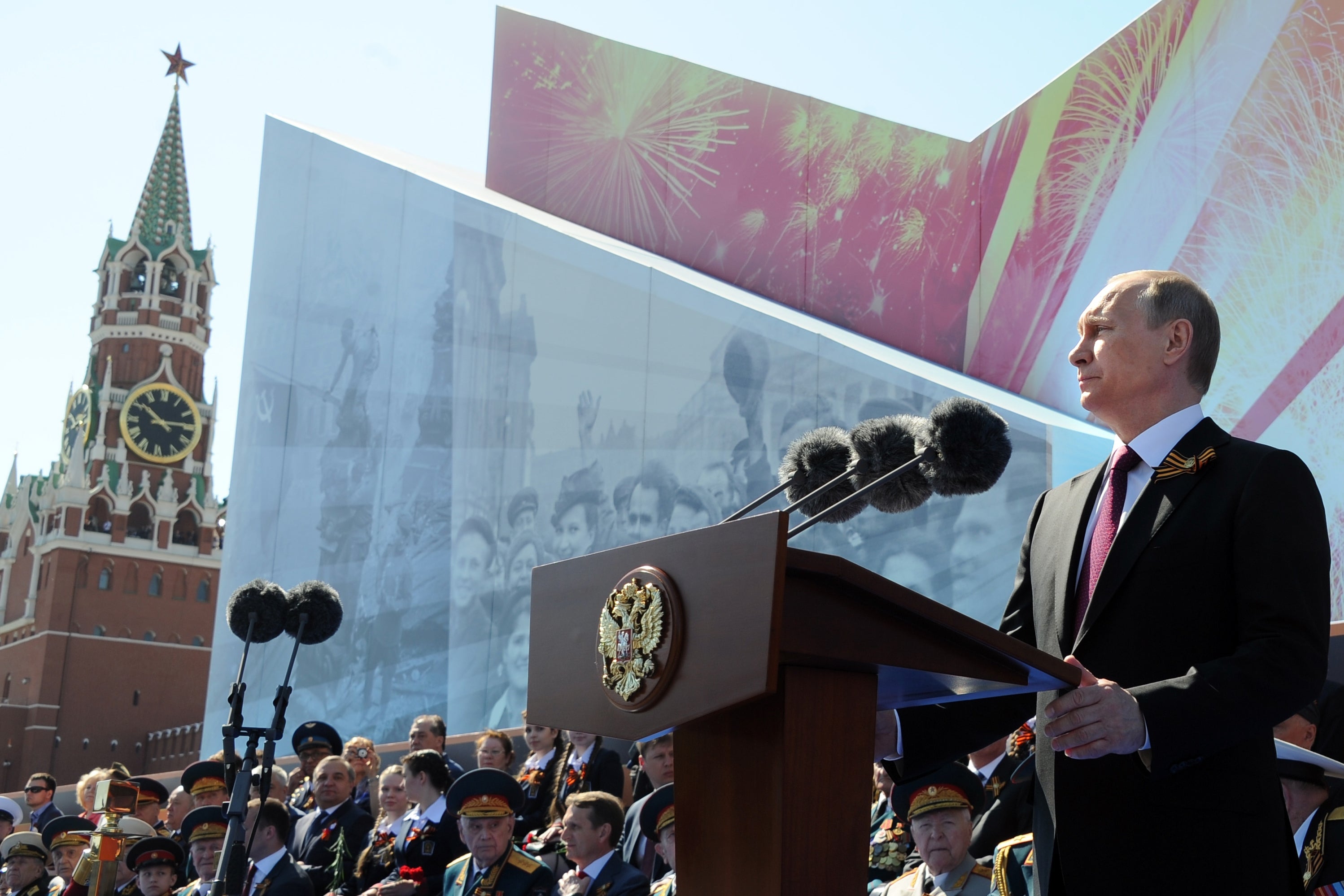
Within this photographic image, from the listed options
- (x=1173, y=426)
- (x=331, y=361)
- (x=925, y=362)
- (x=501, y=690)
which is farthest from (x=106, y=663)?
(x=1173, y=426)

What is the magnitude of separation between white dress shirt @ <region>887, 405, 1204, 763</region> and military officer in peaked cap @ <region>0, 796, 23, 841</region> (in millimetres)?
7847

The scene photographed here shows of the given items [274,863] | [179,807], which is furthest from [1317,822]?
[179,807]

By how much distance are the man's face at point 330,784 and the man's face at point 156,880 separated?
2.24 ft

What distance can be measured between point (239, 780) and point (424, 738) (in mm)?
3229

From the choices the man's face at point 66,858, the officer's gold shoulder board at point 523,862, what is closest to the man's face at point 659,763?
the officer's gold shoulder board at point 523,862

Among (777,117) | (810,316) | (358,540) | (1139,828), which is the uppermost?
(777,117)

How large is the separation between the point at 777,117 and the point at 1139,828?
11.3m

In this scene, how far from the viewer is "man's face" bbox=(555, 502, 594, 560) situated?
1110 centimetres

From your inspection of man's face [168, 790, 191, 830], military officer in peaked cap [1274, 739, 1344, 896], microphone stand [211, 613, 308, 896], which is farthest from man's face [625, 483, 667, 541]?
military officer in peaked cap [1274, 739, 1344, 896]

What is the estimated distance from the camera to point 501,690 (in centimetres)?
1125

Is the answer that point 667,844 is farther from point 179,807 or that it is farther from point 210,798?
point 179,807

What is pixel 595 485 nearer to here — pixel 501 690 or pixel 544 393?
pixel 544 393

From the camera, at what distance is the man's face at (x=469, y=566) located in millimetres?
11875

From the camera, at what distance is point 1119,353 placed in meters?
1.48
